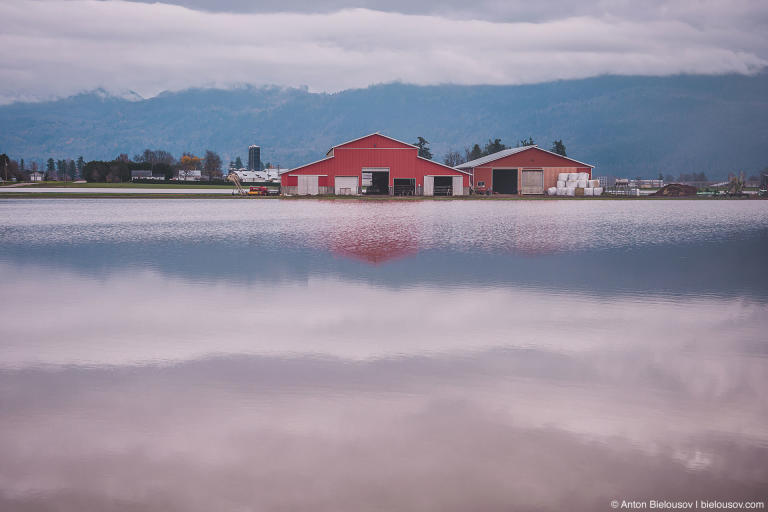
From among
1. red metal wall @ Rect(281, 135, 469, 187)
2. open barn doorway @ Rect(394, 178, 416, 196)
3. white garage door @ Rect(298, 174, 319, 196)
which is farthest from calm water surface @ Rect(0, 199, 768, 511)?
open barn doorway @ Rect(394, 178, 416, 196)

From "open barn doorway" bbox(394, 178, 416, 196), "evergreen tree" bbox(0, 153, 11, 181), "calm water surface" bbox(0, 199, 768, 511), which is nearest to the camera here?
"calm water surface" bbox(0, 199, 768, 511)

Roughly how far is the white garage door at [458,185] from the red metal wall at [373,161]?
6.84ft

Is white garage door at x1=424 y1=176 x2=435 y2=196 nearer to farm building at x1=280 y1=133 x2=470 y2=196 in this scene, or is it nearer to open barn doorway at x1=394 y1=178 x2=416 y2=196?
farm building at x1=280 y1=133 x2=470 y2=196

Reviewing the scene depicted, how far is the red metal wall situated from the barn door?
11.5 meters

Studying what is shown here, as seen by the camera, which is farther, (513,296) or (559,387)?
(513,296)

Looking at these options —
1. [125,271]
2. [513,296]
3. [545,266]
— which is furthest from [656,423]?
[125,271]

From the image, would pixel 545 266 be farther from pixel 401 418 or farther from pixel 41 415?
pixel 41 415

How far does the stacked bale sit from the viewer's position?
83688mm

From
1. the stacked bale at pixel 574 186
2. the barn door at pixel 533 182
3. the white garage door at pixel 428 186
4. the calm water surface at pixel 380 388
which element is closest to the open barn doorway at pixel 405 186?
the white garage door at pixel 428 186

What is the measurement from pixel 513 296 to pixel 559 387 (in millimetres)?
6598

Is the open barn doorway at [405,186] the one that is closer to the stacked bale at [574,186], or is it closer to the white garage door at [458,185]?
the white garage door at [458,185]

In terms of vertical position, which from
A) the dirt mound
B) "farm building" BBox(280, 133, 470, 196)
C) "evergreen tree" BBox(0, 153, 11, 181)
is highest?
"evergreen tree" BBox(0, 153, 11, 181)

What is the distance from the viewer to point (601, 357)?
10.1 m

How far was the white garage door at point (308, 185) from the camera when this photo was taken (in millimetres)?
81188
